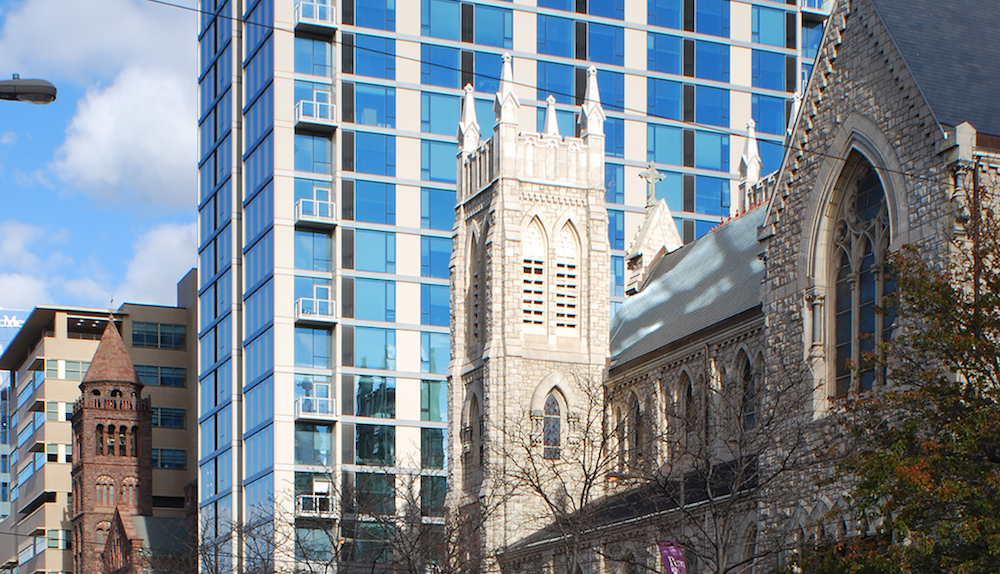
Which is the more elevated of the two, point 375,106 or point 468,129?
point 375,106

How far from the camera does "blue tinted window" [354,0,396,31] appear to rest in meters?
74.1

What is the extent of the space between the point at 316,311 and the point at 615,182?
15540 millimetres

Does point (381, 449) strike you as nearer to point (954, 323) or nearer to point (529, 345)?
point (529, 345)

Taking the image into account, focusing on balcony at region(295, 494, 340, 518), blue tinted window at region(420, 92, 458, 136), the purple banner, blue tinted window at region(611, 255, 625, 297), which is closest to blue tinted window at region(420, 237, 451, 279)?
blue tinted window at region(420, 92, 458, 136)

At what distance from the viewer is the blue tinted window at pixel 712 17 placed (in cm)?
8012

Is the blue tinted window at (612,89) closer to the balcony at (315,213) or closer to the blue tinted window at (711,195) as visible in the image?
the blue tinted window at (711,195)

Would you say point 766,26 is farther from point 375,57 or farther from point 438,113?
point 375,57

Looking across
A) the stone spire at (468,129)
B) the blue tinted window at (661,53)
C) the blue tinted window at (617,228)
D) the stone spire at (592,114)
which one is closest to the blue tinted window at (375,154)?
the blue tinted window at (617,228)

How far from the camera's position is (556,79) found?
76.8m

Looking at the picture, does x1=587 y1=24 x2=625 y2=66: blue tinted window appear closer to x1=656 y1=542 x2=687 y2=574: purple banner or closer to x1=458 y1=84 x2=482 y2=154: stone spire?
x1=458 y1=84 x2=482 y2=154: stone spire

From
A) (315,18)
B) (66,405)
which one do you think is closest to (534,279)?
(315,18)

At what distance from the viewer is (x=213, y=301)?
8256 cm

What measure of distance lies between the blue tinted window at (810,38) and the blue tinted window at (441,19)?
18.2m

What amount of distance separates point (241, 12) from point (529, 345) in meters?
31.3
